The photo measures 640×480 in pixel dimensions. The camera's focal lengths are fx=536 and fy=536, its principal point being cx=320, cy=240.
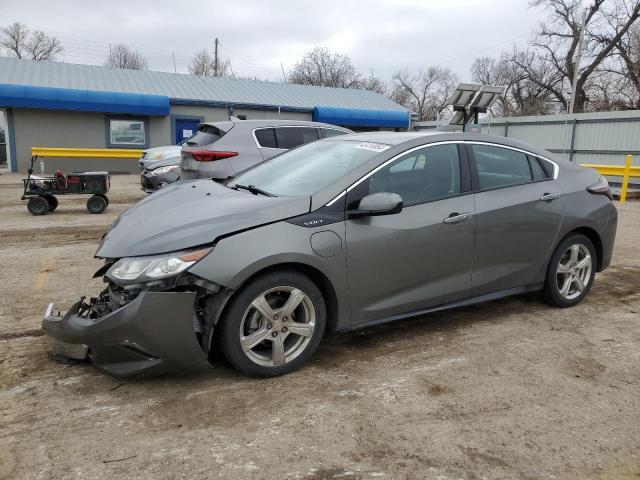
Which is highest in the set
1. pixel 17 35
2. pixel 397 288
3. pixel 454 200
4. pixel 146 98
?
pixel 17 35

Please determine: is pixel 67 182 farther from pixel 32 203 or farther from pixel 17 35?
pixel 17 35

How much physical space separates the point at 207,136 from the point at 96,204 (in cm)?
349

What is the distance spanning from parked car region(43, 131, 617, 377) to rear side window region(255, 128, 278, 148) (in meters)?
3.64

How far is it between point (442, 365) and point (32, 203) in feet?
30.2

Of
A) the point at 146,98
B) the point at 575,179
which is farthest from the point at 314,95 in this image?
the point at 575,179

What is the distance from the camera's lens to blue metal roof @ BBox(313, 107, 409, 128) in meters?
24.8

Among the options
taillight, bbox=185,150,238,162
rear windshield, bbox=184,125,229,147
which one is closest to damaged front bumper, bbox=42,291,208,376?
taillight, bbox=185,150,238,162

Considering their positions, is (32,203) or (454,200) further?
(32,203)

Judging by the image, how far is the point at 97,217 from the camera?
33.4ft

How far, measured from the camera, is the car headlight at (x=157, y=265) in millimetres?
3088

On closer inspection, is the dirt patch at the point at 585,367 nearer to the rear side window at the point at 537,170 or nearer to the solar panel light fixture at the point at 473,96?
the rear side window at the point at 537,170

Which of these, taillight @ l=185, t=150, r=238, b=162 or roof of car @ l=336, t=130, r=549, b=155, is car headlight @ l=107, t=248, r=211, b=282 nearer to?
roof of car @ l=336, t=130, r=549, b=155

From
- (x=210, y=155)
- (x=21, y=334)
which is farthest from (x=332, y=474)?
(x=210, y=155)

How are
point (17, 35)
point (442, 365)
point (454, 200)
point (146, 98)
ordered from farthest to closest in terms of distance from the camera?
1. point (17, 35)
2. point (146, 98)
3. point (454, 200)
4. point (442, 365)
